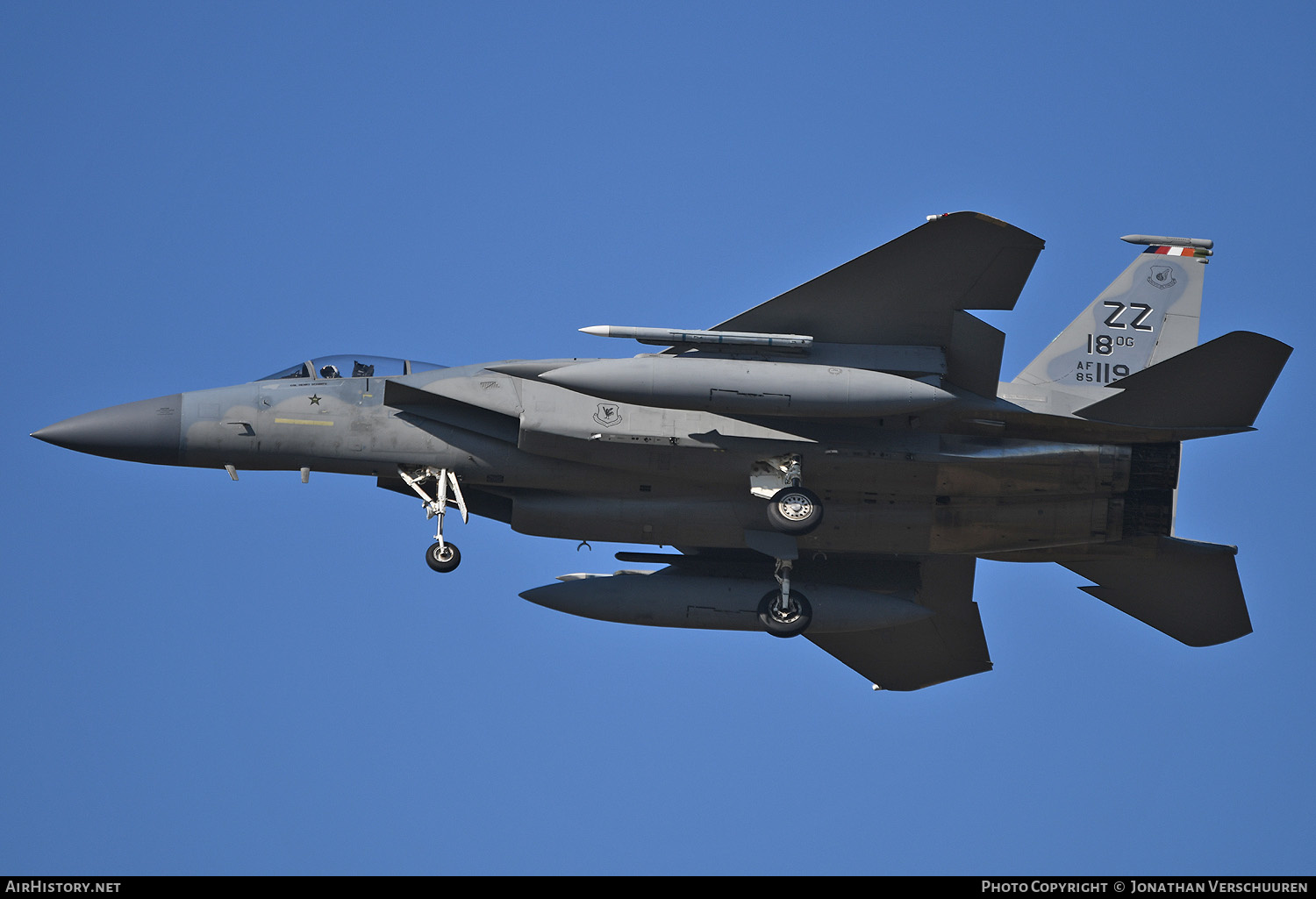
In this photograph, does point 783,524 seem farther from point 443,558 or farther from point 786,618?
point 443,558

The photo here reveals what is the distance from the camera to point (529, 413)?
52.8ft

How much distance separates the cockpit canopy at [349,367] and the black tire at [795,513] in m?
3.99

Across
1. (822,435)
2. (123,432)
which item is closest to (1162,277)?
(822,435)

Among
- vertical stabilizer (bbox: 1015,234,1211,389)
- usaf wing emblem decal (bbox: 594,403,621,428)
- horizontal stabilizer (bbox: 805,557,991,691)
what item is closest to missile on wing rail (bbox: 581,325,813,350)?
usaf wing emblem decal (bbox: 594,403,621,428)

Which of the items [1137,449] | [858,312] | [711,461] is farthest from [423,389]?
[1137,449]

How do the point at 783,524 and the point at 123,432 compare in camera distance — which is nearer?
the point at 783,524

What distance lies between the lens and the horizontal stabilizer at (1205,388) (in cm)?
1585

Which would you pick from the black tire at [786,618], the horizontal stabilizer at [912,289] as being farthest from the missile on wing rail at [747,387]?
the black tire at [786,618]

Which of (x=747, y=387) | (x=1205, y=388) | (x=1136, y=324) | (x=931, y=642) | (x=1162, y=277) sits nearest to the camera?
(x=747, y=387)

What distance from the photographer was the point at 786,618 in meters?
17.1

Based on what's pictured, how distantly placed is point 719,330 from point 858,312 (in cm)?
146

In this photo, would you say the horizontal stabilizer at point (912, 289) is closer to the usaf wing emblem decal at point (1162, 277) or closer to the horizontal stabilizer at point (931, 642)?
the usaf wing emblem decal at point (1162, 277)

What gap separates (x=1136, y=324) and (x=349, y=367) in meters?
8.84
